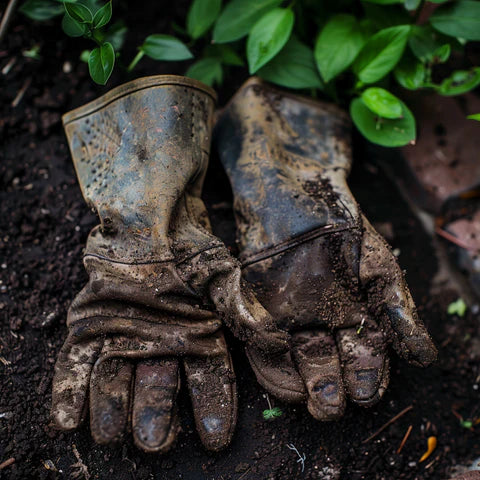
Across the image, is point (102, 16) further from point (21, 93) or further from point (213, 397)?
point (213, 397)

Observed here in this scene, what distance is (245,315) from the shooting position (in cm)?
141

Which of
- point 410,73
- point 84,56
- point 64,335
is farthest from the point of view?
point 84,56

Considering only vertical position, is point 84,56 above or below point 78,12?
below

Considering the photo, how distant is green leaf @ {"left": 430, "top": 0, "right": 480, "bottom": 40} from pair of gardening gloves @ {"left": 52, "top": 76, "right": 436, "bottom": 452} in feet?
2.20

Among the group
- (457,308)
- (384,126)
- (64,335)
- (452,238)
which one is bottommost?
(457,308)

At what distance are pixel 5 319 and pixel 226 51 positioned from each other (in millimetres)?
1256

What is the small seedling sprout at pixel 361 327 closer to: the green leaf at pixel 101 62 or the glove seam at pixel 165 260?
the glove seam at pixel 165 260

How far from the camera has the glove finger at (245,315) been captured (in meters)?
1.41

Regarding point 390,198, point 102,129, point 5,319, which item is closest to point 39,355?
point 5,319

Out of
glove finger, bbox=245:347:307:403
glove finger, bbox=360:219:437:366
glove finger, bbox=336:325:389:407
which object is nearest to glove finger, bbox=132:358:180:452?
glove finger, bbox=245:347:307:403

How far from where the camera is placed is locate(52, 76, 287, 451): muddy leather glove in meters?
1.39

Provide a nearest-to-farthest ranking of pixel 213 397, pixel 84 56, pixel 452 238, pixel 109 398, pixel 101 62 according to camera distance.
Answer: pixel 109 398 < pixel 213 397 < pixel 101 62 < pixel 84 56 < pixel 452 238

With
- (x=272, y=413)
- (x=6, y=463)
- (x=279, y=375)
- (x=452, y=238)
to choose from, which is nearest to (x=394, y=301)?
(x=279, y=375)

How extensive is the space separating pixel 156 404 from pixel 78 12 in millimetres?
1168
